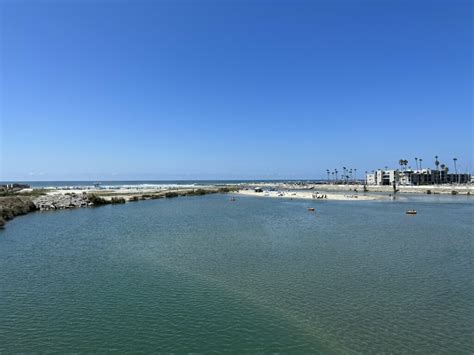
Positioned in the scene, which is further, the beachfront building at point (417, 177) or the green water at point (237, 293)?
the beachfront building at point (417, 177)

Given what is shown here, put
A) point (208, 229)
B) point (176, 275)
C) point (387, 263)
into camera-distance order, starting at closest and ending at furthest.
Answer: point (176, 275) → point (387, 263) → point (208, 229)

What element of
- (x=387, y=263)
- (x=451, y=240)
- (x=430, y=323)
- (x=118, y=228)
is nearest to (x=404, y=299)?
(x=430, y=323)

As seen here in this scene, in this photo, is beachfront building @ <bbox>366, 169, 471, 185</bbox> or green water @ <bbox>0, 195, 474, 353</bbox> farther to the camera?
beachfront building @ <bbox>366, 169, 471, 185</bbox>

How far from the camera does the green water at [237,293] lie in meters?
15.4

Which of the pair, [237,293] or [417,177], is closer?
[237,293]

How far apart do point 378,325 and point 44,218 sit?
55.5 meters

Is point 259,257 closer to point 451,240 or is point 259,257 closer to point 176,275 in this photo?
point 176,275

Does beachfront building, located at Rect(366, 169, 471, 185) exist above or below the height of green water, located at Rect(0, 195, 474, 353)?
above

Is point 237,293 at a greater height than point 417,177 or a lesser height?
lesser

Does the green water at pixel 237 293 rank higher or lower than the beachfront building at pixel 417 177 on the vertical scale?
lower

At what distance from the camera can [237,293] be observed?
21.1 meters

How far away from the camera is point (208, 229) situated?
152 ft

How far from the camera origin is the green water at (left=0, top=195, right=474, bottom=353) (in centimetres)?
1541

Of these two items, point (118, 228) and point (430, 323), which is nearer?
point (430, 323)
